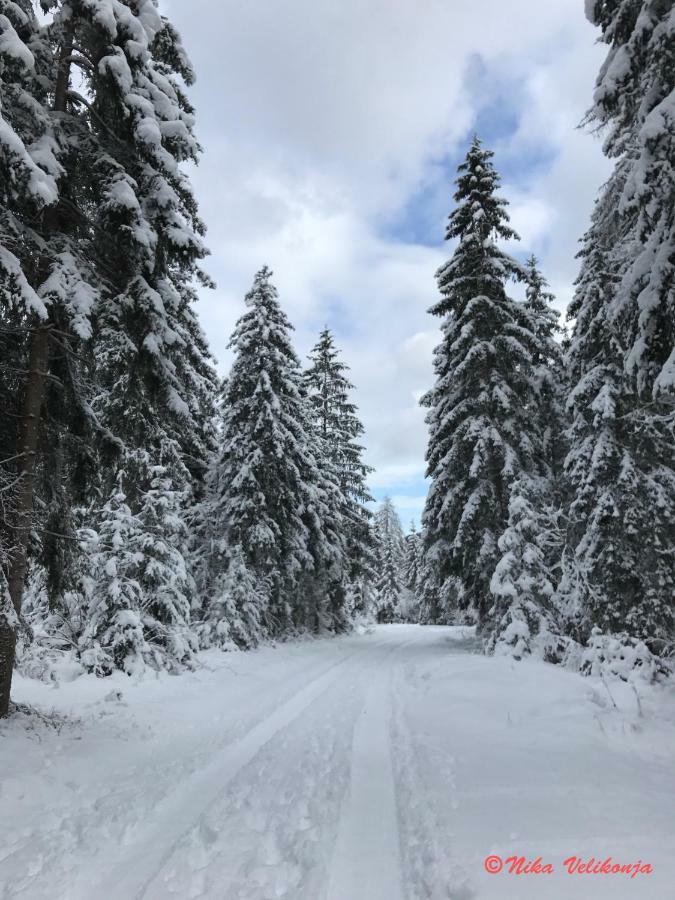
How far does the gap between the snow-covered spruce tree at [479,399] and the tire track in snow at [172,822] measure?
35.0ft

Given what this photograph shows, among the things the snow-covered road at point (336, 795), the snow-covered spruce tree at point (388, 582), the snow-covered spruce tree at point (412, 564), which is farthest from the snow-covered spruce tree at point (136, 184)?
the snow-covered spruce tree at point (388, 582)

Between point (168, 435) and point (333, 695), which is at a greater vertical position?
point (168, 435)

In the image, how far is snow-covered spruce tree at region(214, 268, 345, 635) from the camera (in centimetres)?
1814

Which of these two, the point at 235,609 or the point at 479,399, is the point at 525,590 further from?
the point at 235,609

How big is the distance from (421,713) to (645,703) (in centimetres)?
343

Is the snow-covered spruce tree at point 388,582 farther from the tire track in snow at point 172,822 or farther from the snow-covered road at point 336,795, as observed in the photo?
the tire track in snow at point 172,822

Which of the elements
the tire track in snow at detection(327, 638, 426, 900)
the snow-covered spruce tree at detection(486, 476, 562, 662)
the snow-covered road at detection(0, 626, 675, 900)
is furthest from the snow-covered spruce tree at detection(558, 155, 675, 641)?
the tire track in snow at detection(327, 638, 426, 900)

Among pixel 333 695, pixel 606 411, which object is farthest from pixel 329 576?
pixel 606 411

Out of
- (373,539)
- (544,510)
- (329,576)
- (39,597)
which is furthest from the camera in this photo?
(373,539)

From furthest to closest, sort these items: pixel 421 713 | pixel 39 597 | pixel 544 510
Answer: pixel 544 510 → pixel 39 597 → pixel 421 713

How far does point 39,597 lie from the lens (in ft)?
36.6

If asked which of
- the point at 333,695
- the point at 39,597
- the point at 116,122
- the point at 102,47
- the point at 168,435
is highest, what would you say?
the point at 102,47

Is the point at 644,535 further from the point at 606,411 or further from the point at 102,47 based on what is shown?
the point at 102,47

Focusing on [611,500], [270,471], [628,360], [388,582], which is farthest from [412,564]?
[628,360]
